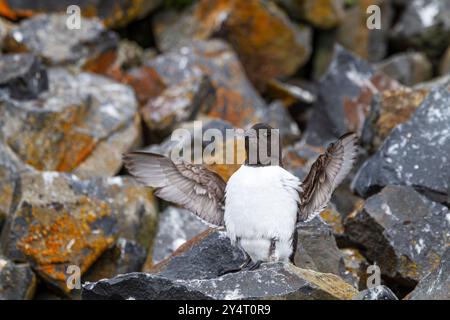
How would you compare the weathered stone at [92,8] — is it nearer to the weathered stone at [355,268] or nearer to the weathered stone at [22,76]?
the weathered stone at [22,76]

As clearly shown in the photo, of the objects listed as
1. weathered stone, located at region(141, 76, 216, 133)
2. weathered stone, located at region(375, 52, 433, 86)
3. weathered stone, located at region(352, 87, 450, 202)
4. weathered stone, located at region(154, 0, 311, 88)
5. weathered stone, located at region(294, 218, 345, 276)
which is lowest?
weathered stone, located at region(294, 218, 345, 276)

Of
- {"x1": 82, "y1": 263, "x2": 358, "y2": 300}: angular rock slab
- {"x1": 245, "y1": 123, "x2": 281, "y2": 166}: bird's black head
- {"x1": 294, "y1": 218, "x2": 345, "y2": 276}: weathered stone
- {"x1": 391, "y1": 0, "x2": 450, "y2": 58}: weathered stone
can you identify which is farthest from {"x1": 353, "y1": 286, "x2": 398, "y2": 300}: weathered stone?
{"x1": 391, "y1": 0, "x2": 450, "y2": 58}: weathered stone

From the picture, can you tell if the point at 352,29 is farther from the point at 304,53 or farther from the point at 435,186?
the point at 435,186

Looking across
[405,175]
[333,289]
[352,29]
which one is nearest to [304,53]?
[352,29]

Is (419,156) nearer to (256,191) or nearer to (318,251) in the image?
(318,251)

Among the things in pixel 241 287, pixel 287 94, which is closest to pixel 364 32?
pixel 287 94

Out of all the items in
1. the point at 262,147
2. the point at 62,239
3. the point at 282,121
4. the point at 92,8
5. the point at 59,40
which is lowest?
the point at 62,239

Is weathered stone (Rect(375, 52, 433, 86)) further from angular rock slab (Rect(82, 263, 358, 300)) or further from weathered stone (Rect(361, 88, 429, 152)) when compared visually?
angular rock slab (Rect(82, 263, 358, 300))
